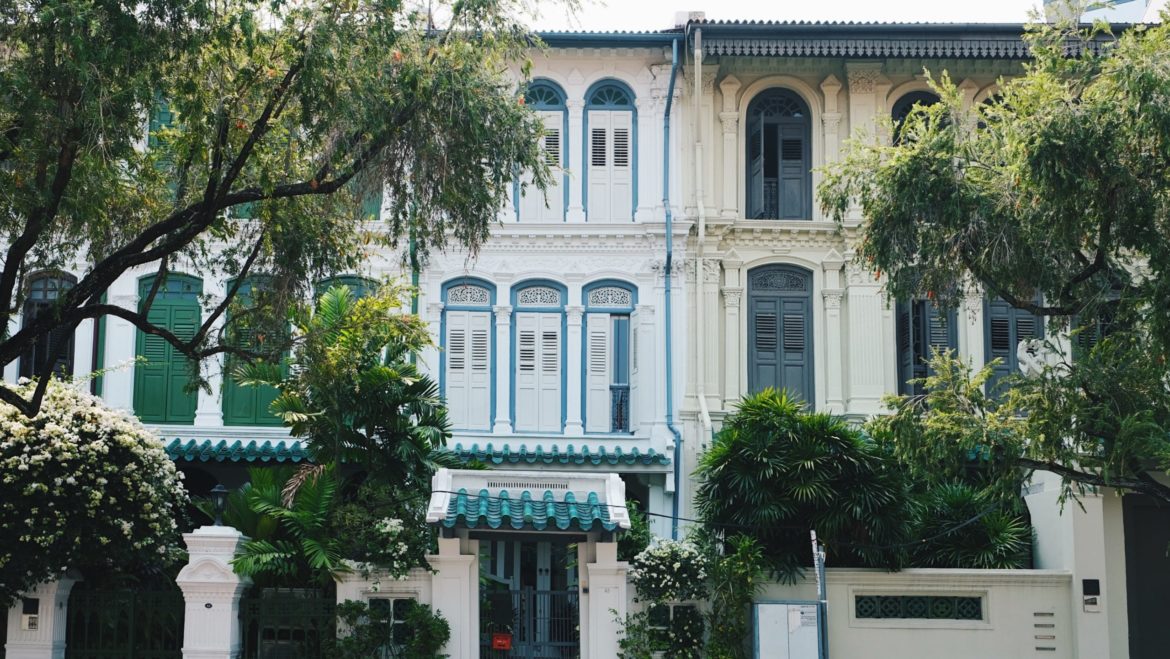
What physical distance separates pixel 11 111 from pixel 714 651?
8.69 metres

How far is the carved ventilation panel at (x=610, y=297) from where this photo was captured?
2222cm

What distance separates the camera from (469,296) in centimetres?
2222

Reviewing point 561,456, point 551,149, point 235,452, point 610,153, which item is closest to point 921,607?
point 561,456

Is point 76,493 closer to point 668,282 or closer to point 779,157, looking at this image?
point 668,282

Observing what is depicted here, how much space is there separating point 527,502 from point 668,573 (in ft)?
5.49

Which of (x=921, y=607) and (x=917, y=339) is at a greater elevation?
(x=917, y=339)

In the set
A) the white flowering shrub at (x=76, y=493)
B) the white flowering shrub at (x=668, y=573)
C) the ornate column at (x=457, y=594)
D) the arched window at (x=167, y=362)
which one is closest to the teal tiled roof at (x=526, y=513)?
the ornate column at (x=457, y=594)

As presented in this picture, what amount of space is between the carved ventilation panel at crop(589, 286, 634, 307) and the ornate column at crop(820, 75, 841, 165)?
3768 millimetres

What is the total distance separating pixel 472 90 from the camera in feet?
43.2

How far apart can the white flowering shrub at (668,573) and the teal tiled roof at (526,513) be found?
0.62 meters

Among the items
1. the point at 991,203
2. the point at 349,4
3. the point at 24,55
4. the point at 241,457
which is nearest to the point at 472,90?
the point at 349,4

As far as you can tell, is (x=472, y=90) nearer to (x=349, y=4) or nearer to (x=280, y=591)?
(x=349, y=4)

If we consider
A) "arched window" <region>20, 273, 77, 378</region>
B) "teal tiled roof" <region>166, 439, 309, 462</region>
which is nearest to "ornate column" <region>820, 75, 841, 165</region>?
"teal tiled roof" <region>166, 439, 309, 462</region>

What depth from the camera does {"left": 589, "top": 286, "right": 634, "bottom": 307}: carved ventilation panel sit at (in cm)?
2222
